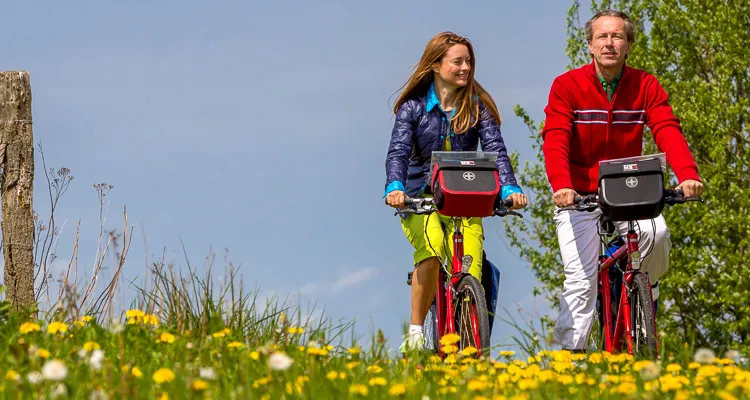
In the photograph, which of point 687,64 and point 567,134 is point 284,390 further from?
point 687,64

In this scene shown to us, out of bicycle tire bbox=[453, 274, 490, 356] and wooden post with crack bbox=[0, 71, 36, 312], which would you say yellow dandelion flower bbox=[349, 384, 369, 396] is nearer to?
bicycle tire bbox=[453, 274, 490, 356]

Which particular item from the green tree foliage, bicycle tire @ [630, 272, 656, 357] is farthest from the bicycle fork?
the green tree foliage

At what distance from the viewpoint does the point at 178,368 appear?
3.73m

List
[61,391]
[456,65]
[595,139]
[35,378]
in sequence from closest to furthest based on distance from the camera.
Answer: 1. [61,391]
2. [35,378]
3. [595,139]
4. [456,65]

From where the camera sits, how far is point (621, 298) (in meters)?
6.25

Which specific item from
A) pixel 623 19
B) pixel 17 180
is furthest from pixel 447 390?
pixel 17 180

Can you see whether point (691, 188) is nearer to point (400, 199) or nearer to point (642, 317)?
point (642, 317)

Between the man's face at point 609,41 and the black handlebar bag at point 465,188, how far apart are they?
115 cm

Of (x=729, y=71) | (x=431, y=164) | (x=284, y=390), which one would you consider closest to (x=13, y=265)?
(x=431, y=164)

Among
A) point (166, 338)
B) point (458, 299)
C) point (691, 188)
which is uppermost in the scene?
point (691, 188)

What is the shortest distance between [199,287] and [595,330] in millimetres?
2854

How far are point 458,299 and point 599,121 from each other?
159 cm

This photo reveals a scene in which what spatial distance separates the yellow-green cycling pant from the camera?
21.2 feet

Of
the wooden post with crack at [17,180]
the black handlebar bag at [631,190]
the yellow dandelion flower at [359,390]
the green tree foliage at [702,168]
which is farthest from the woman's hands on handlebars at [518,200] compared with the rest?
the green tree foliage at [702,168]
